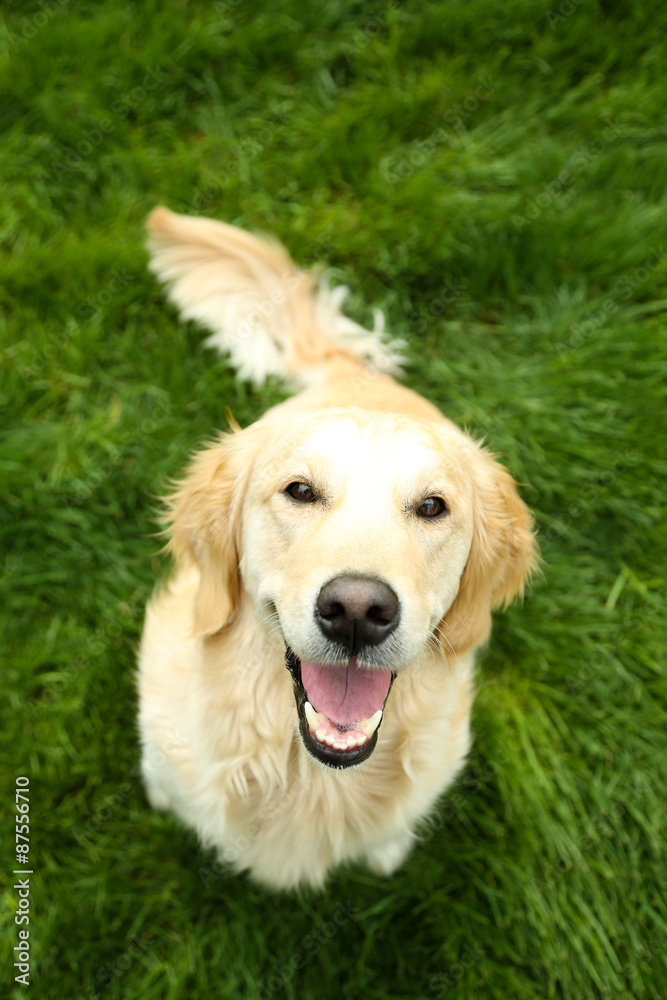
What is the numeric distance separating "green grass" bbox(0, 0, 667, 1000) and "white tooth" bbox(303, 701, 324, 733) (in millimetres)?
1437

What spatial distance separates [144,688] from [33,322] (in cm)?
203

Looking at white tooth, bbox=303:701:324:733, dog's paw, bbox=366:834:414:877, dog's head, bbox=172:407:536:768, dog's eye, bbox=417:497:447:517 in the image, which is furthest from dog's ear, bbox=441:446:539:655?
dog's paw, bbox=366:834:414:877

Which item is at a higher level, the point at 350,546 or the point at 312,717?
the point at 350,546

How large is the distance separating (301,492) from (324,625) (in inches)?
17.9

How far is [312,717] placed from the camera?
198cm

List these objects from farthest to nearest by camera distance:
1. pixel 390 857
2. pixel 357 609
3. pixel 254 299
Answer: pixel 254 299
pixel 390 857
pixel 357 609

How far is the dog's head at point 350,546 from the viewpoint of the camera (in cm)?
176

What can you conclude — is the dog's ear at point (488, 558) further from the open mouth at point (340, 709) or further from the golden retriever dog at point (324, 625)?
the open mouth at point (340, 709)

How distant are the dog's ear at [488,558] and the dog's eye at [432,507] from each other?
10.9 inches

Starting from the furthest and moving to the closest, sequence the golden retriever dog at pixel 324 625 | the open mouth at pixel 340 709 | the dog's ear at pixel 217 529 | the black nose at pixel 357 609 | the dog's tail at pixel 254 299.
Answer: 1. the dog's tail at pixel 254 299
2. the dog's ear at pixel 217 529
3. the open mouth at pixel 340 709
4. the golden retriever dog at pixel 324 625
5. the black nose at pixel 357 609

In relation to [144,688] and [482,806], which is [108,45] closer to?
[144,688]

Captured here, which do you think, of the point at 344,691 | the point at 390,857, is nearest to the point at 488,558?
the point at 344,691

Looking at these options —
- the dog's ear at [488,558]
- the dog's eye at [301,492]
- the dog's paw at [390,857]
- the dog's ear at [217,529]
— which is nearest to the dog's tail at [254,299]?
the dog's ear at [217,529]

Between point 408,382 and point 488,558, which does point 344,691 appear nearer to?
point 488,558
